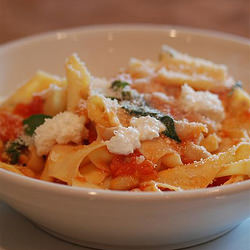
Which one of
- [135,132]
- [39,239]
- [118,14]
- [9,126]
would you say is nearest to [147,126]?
[135,132]

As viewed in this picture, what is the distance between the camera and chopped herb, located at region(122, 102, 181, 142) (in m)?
1.86

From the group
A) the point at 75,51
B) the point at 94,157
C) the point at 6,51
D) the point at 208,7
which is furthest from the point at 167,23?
the point at 94,157

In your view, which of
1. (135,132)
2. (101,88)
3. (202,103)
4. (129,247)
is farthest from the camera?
(101,88)

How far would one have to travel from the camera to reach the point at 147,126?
1.79 meters

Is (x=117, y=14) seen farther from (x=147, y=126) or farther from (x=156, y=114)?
(x=147, y=126)

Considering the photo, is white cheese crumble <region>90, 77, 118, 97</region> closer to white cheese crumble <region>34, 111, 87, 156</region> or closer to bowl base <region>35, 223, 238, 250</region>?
white cheese crumble <region>34, 111, 87, 156</region>

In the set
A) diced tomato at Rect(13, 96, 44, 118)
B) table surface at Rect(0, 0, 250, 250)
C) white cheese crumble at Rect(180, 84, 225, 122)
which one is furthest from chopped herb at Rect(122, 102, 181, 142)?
table surface at Rect(0, 0, 250, 250)

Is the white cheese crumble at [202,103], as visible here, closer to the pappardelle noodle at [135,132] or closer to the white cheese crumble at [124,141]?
the pappardelle noodle at [135,132]

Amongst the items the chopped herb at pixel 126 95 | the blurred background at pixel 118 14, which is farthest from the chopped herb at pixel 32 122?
the blurred background at pixel 118 14

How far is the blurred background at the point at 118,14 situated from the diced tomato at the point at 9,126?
268cm

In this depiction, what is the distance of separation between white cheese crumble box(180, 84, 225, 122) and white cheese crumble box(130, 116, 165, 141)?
243 mm

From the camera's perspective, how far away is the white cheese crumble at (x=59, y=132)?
6.13 ft

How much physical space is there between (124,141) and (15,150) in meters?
0.57

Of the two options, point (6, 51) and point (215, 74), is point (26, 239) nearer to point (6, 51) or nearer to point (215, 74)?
point (215, 74)
